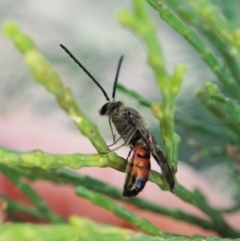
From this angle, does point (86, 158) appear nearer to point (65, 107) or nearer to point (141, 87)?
point (65, 107)

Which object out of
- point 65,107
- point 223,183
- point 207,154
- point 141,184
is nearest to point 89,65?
point 223,183

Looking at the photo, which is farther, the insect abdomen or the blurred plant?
the insect abdomen

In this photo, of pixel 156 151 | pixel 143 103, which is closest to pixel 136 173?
pixel 156 151

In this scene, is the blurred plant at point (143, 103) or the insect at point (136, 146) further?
the insect at point (136, 146)

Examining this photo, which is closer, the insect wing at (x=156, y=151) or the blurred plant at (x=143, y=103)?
the blurred plant at (x=143, y=103)

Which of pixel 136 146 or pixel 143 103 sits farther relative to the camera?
pixel 143 103

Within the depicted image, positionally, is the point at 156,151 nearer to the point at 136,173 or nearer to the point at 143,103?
the point at 136,173
